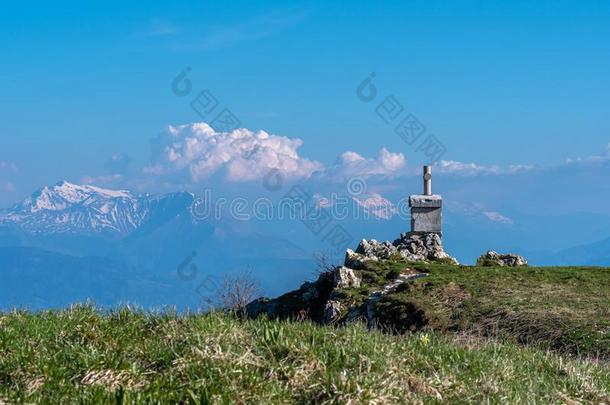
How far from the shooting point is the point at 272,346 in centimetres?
753

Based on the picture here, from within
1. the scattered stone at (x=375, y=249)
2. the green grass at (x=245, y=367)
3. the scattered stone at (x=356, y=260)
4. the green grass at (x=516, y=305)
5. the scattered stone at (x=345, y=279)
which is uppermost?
the scattered stone at (x=375, y=249)

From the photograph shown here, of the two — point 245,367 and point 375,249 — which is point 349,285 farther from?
point 245,367

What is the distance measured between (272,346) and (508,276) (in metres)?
15.0

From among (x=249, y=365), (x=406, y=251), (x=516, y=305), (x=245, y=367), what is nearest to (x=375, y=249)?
(x=406, y=251)

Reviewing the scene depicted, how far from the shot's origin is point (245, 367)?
22.8ft

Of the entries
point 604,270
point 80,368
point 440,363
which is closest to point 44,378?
point 80,368

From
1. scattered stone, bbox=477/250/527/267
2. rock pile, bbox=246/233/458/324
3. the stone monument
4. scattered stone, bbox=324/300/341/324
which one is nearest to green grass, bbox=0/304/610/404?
rock pile, bbox=246/233/458/324

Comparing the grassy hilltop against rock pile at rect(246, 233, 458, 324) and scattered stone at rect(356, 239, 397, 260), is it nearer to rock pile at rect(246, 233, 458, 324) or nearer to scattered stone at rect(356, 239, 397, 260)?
rock pile at rect(246, 233, 458, 324)

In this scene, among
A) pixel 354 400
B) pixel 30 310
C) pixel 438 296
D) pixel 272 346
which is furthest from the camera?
pixel 438 296

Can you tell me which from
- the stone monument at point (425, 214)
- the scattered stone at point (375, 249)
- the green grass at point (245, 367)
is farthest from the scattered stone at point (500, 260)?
the green grass at point (245, 367)

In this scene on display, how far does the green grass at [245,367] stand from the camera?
6496 millimetres

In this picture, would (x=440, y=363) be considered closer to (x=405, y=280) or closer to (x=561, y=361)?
(x=561, y=361)

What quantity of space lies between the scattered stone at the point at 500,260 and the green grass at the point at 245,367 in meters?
16.2

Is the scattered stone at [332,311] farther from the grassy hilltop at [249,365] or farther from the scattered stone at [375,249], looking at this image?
the grassy hilltop at [249,365]
